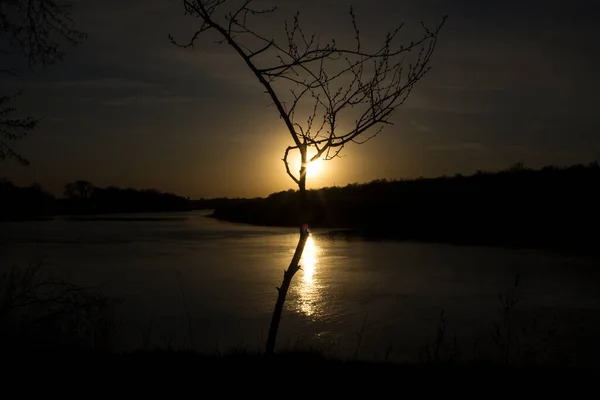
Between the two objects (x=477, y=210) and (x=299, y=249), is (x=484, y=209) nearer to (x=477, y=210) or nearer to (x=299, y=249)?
(x=477, y=210)

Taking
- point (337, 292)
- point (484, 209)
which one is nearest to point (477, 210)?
point (484, 209)

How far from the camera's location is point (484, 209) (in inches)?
1063

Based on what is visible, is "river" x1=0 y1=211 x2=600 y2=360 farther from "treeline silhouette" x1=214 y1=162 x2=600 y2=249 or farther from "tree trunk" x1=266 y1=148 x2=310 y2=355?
"treeline silhouette" x1=214 y1=162 x2=600 y2=249

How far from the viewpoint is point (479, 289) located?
32.8 feet

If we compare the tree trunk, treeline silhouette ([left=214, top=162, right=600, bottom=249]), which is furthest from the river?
treeline silhouette ([left=214, top=162, right=600, bottom=249])

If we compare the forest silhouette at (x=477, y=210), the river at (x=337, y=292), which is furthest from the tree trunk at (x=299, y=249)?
the forest silhouette at (x=477, y=210)

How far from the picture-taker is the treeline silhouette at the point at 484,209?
70.5 ft

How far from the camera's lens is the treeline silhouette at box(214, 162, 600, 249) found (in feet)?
70.5

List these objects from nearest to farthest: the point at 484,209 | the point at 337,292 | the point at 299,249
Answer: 1. the point at 299,249
2. the point at 337,292
3. the point at 484,209

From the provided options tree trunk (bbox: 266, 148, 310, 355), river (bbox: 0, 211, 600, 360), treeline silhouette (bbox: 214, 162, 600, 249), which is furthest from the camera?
treeline silhouette (bbox: 214, 162, 600, 249)

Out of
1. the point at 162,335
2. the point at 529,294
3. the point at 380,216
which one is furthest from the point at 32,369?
the point at 380,216

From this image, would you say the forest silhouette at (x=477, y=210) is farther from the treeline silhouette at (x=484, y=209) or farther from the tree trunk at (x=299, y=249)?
the tree trunk at (x=299, y=249)

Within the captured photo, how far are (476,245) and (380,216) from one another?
12.8 m

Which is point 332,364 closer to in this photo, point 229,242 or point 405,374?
point 405,374
